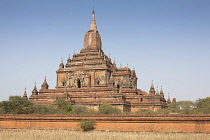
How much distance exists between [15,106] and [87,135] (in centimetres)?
1416

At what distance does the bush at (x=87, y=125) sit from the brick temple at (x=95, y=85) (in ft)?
61.5

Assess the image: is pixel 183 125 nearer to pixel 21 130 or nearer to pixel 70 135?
pixel 70 135

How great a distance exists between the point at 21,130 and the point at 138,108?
23721 mm

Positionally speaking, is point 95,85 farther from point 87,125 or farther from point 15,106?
point 87,125

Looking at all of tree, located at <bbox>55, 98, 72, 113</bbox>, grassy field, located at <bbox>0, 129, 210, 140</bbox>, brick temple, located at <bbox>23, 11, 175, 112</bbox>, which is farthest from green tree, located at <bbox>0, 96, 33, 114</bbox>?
brick temple, located at <bbox>23, 11, 175, 112</bbox>

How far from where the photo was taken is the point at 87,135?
22047mm

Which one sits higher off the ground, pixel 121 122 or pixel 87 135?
pixel 121 122

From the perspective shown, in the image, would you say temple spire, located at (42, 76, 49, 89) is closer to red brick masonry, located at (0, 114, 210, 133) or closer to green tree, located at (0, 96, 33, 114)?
green tree, located at (0, 96, 33, 114)

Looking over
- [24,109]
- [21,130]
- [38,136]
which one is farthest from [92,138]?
[24,109]

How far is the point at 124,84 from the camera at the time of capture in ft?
159

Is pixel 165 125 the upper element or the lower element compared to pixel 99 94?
lower

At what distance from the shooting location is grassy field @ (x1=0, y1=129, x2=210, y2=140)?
2066cm

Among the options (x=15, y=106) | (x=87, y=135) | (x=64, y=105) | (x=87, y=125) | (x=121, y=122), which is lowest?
(x=87, y=135)

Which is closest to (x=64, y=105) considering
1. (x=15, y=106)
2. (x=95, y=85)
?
(x=15, y=106)
